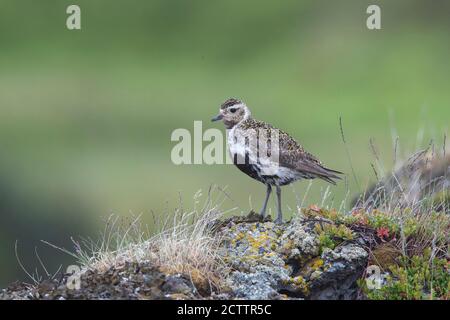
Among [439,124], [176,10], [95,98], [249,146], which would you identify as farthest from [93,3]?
[249,146]

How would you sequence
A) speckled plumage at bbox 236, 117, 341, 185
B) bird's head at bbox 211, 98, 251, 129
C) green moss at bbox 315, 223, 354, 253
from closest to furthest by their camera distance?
green moss at bbox 315, 223, 354, 253 < speckled plumage at bbox 236, 117, 341, 185 < bird's head at bbox 211, 98, 251, 129

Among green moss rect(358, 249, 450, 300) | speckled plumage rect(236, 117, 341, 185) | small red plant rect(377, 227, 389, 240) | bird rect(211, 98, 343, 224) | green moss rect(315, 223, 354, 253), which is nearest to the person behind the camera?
green moss rect(358, 249, 450, 300)

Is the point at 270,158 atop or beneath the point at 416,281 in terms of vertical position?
atop

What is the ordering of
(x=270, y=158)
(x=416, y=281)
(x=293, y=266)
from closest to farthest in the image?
1. (x=416, y=281)
2. (x=293, y=266)
3. (x=270, y=158)

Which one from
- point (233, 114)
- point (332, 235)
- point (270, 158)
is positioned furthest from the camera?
point (233, 114)

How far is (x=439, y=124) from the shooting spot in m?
35.5

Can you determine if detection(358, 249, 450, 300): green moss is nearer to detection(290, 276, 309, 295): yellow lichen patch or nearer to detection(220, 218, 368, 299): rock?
detection(220, 218, 368, 299): rock

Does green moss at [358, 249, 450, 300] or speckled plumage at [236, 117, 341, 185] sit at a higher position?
speckled plumage at [236, 117, 341, 185]

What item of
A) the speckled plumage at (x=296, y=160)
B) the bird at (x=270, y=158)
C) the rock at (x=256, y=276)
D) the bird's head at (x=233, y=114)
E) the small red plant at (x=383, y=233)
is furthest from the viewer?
the bird's head at (x=233, y=114)

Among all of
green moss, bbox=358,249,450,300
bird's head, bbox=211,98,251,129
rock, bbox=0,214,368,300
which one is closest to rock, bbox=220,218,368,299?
rock, bbox=0,214,368,300

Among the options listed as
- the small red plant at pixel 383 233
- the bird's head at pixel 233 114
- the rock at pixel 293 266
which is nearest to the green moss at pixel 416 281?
the rock at pixel 293 266

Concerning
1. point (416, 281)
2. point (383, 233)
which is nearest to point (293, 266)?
point (383, 233)

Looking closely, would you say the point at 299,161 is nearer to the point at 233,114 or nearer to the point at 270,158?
the point at 270,158

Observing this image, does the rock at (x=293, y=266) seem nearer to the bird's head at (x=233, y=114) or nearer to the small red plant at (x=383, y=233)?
the small red plant at (x=383, y=233)
